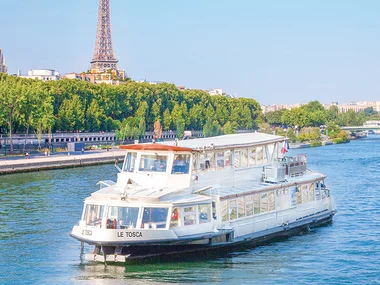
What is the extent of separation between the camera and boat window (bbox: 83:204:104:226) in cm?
2084

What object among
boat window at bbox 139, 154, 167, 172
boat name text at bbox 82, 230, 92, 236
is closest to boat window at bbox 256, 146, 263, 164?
boat window at bbox 139, 154, 167, 172

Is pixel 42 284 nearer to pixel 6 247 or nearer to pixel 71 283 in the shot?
pixel 71 283

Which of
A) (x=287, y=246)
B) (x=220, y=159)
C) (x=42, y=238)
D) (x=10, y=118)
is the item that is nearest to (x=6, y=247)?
(x=42, y=238)

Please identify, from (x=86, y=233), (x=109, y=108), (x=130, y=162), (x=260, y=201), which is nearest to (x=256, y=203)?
(x=260, y=201)

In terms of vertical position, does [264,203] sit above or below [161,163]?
below

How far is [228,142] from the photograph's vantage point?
24.7 m

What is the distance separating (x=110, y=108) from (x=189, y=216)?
73209mm

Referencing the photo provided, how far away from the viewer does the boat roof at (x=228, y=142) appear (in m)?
23.4

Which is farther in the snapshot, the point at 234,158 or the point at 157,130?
the point at 157,130

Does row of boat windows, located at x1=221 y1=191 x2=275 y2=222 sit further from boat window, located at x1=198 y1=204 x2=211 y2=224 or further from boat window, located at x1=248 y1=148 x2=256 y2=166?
boat window, located at x1=248 y1=148 x2=256 y2=166

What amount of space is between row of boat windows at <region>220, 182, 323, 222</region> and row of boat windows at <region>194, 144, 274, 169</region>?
1.33 m

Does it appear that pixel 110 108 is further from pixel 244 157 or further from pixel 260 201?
pixel 260 201

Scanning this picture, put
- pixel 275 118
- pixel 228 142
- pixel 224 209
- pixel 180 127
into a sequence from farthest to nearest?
pixel 275 118 → pixel 180 127 → pixel 228 142 → pixel 224 209

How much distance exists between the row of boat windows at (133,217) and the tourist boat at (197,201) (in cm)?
3
